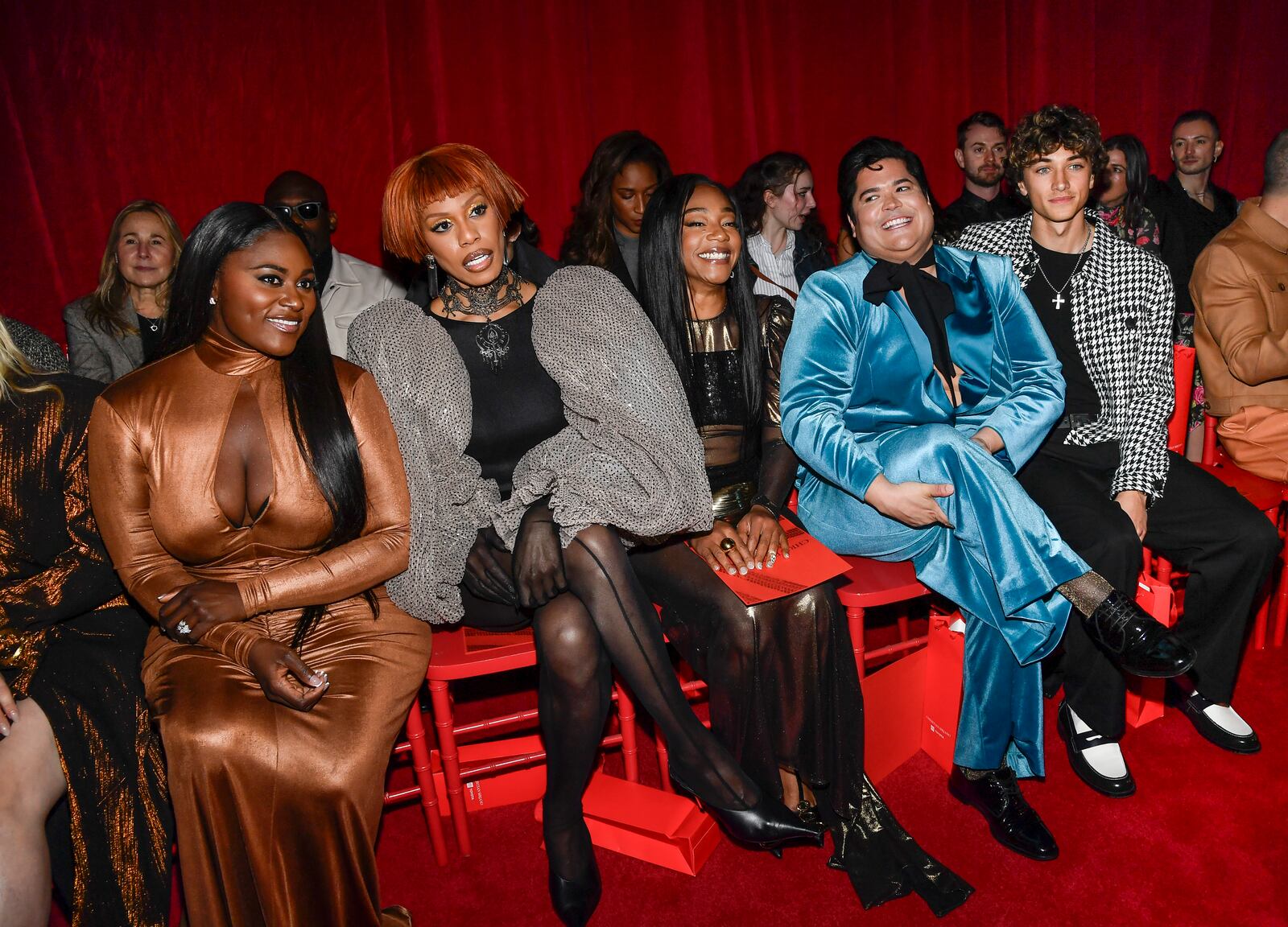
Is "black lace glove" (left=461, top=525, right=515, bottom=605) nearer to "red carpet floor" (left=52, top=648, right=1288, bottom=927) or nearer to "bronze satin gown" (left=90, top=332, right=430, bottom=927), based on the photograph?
"bronze satin gown" (left=90, top=332, right=430, bottom=927)

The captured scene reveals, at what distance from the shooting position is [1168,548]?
2770 mm

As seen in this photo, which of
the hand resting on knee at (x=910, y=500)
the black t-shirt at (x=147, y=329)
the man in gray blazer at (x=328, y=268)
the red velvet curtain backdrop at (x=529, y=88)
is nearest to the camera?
the hand resting on knee at (x=910, y=500)

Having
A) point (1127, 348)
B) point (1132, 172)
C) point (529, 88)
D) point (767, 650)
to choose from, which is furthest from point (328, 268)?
point (1132, 172)

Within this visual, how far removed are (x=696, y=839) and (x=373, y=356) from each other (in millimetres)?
1455

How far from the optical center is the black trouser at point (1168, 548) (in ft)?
8.29

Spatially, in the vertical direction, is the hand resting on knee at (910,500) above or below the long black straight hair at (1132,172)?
below

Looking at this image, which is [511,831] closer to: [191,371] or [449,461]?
[449,461]

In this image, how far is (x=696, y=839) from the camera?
90.7 inches

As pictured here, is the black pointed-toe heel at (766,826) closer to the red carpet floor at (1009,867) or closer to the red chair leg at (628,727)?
the red carpet floor at (1009,867)

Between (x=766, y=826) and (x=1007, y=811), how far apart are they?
0.64 m

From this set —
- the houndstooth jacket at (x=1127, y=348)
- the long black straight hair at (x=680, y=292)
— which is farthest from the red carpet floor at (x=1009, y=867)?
the long black straight hair at (x=680, y=292)

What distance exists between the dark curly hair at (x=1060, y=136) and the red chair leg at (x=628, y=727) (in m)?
1.97

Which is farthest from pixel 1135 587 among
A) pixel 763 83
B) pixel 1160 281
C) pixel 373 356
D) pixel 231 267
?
pixel 763 83

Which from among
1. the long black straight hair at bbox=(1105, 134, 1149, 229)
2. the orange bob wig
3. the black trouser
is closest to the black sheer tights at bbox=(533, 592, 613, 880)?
the orange bob wig
